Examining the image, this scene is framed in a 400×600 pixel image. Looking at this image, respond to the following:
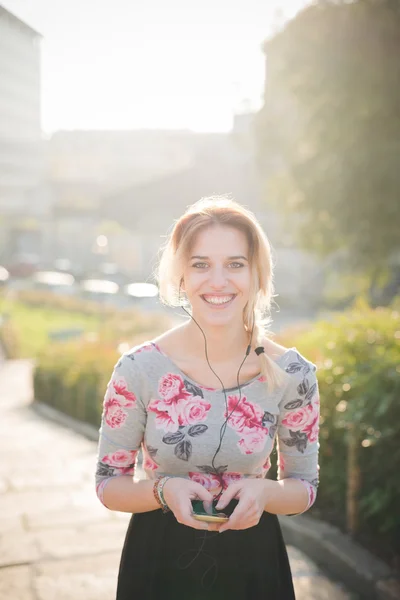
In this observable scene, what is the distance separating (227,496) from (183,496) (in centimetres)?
14

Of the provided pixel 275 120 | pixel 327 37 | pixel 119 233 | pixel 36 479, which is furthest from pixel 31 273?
pixel 36 479

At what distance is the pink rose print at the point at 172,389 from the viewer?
2.21 m

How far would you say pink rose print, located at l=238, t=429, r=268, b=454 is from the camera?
2.21m

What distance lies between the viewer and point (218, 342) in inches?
91.8

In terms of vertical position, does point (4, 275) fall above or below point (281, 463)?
below

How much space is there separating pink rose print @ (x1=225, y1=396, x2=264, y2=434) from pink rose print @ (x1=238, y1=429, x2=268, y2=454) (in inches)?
0.7

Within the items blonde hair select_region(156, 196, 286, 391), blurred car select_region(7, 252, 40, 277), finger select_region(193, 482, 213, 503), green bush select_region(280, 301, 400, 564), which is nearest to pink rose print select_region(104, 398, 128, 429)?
finger select_region(193, 482, 213, 503)

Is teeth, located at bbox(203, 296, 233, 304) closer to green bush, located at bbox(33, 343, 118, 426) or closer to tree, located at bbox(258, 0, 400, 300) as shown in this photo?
green bush, located at bbox(33, 343, 118, 426)

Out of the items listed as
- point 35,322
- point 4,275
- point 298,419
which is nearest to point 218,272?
point 298,419

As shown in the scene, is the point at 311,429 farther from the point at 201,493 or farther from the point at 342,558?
the point at 342,558

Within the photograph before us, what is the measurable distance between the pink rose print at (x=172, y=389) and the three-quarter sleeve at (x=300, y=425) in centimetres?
36

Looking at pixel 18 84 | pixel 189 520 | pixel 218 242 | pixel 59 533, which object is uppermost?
pixel 18 84

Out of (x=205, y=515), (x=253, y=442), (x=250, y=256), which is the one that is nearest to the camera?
(x=205, y=515)

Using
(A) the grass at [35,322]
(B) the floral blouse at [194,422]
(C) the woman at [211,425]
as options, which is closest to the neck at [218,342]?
(C) the woman at [211,425]
